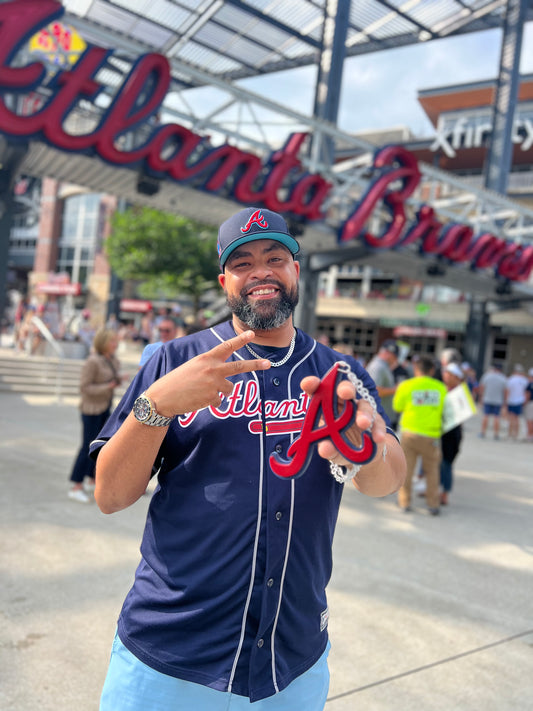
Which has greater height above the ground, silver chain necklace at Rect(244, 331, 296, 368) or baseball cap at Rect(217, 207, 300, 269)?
baseball cap at Rect(217, 207, 300, 269)

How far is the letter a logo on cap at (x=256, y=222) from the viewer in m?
1.65

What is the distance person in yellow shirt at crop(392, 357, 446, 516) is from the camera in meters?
6.62

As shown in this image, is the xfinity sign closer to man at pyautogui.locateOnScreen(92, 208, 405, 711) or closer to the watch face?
man at pyautogui.locateOnScreen(92, 208, 405, 711)

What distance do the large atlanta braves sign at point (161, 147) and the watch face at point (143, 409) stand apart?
9.15 m

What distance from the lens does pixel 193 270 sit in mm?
26531

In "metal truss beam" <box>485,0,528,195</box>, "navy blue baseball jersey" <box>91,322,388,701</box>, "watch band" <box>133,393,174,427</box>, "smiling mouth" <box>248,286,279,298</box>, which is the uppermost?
"metal truss beam" <box>485,0,528,195</box>

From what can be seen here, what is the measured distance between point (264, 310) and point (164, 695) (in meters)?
1.02

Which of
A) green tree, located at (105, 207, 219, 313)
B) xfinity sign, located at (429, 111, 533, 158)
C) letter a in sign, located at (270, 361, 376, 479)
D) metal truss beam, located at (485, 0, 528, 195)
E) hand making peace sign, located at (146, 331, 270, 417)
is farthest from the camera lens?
xfinity sign, located at (429, 111, 533, 158)

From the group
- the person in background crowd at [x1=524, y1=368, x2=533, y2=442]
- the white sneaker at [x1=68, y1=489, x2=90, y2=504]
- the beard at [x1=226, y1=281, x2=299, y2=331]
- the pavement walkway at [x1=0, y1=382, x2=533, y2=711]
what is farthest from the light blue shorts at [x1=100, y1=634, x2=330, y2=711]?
the person in background crowd at [x1=524, y1=368, x2=533, y2=442]

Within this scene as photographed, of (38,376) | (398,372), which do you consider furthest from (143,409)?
(38,376)

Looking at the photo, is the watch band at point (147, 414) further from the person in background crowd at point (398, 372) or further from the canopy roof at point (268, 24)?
the canopy roof at point (268, 24)

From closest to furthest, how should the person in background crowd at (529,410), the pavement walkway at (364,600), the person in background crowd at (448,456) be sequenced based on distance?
1. the pavement walkway at (364,600)
2. the person in background crowd at (448,456)
3. the person in background crowd at (529,410)

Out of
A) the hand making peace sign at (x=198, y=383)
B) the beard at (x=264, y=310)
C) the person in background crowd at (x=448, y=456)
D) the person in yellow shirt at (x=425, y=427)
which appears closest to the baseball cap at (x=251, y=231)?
the beard at (x=264, y=310)

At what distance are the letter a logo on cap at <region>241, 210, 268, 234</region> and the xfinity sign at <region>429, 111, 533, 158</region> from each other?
3661 cm
